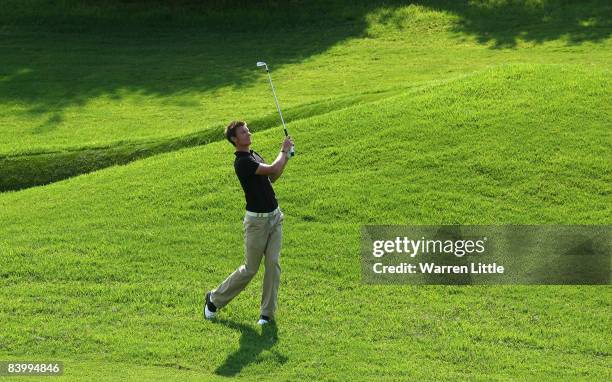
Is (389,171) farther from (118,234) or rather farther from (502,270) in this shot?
(118,234)

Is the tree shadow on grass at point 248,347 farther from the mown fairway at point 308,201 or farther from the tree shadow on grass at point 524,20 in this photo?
the tree shadow on grass at point 524,20

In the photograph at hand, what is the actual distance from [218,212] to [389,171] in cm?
332

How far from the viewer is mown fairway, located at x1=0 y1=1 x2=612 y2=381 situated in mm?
12062

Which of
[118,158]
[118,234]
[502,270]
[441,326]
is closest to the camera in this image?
[441,326]

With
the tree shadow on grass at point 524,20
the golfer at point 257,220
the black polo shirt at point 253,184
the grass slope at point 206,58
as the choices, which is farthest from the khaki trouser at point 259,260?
the tree shadow on grass at point 524,20

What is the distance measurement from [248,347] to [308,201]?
540 cm

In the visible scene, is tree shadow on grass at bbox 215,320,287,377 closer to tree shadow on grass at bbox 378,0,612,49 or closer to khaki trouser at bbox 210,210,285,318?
khaki trouser at bbox 210,210,285,318

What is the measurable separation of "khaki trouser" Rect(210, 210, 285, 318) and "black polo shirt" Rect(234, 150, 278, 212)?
0.51 feet

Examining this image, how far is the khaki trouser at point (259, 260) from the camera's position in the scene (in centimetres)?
1248

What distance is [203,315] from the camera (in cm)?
1309

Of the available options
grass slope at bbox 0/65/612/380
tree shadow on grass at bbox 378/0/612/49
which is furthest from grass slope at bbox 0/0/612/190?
grass slope at bbox 0/65/612/380

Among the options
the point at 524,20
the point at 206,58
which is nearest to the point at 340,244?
the point at 206,58

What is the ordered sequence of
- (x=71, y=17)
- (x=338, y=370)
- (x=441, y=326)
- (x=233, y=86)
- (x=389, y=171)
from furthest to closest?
(x=71, y=17)
(x=233, y=86)
(x=389, y=171)
(x=441, y=326)
(x=338, y=370)

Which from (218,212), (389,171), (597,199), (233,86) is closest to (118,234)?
(218,212)
